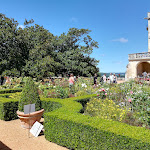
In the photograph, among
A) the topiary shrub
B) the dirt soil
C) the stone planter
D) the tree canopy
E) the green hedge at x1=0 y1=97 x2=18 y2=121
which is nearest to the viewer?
the dirt soil

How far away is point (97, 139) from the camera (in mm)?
3752

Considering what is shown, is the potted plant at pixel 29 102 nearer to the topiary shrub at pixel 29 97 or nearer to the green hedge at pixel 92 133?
the topiary shrub at pixel 29 97

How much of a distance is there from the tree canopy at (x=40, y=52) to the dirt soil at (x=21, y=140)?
42.6 feet

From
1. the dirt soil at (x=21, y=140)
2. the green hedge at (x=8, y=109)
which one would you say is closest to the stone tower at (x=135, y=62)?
the green hedge at (x=8, y=109)

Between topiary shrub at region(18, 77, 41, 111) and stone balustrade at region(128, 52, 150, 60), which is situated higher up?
stone balustrade at region(128, 52, 150, 60)

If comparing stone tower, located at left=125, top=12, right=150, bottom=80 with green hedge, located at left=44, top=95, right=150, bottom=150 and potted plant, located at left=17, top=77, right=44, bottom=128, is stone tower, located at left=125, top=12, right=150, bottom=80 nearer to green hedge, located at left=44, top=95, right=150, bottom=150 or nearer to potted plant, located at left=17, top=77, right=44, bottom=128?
potted plant, located at left=17, top=77, right=44, bottom=128

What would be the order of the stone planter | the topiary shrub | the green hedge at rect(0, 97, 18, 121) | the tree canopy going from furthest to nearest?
1. the tree canopy
2. the green hedge at rect(0, 97, 18, 121)
3. the topiary shrub
4. the stone planter

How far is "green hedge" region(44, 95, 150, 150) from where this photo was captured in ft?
10.8

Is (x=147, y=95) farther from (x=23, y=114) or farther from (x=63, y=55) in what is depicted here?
(x=63, y=55)

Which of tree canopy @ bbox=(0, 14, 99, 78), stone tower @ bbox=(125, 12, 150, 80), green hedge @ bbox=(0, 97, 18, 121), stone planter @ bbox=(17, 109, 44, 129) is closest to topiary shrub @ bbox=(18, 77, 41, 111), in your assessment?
stone planter @ bbox=(17, 109, 44, 129)

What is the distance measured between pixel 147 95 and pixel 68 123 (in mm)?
3242

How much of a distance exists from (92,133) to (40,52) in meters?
17.4

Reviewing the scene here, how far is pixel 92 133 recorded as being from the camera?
3.84m

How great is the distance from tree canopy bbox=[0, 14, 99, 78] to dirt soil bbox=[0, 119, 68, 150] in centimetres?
1299
